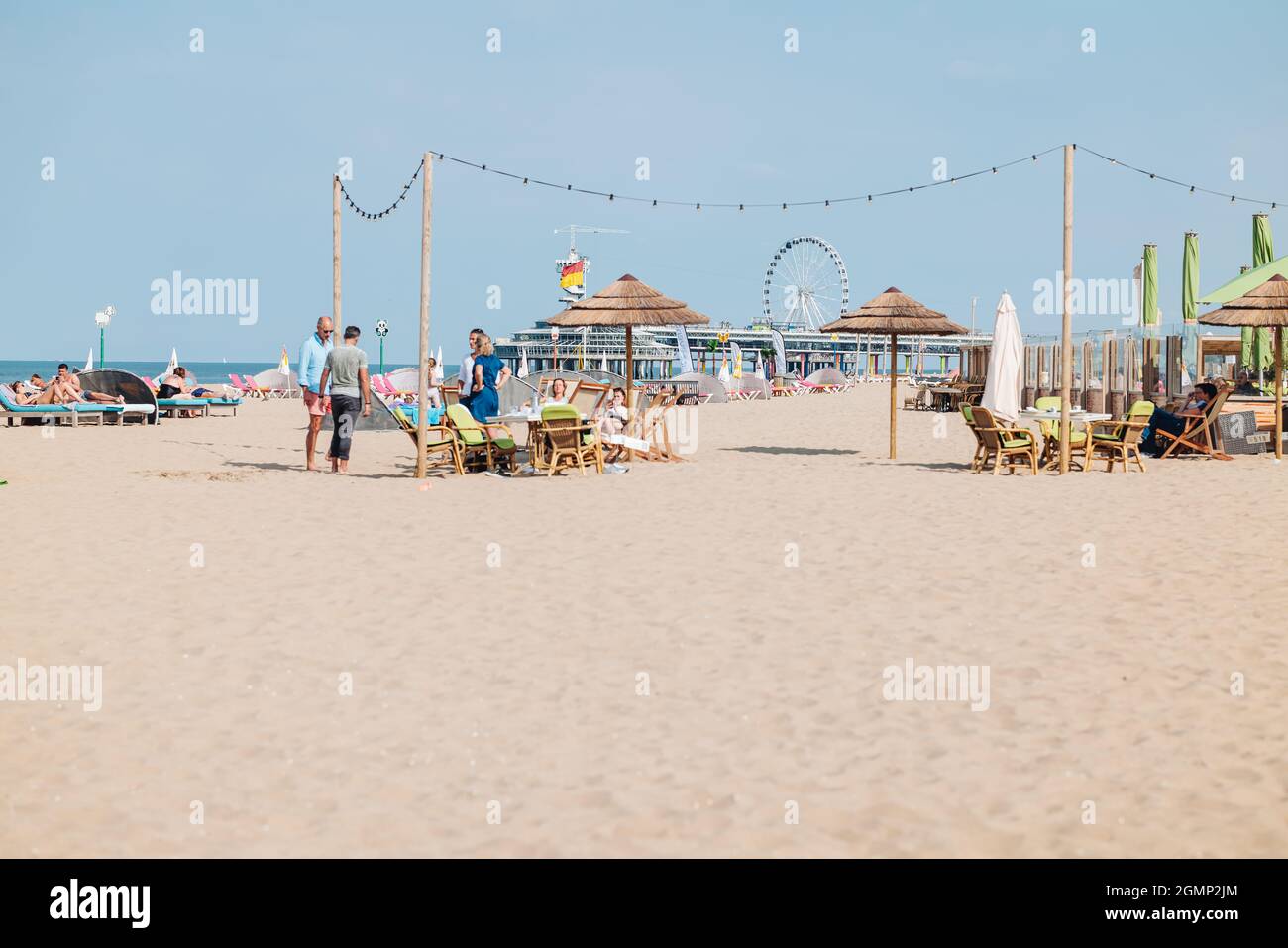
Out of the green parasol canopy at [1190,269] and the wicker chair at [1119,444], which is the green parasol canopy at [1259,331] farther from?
the wicker chair at [1119,444]

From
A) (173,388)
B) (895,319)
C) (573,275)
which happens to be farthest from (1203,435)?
(573,275)

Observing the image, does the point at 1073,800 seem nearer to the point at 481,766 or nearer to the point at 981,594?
the point at 481,766

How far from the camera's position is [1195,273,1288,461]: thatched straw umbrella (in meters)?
13.8

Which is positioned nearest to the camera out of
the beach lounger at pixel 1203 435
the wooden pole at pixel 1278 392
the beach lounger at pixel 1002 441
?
the beach lounger at pixel 1002 441

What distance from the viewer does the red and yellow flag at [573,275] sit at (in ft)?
356

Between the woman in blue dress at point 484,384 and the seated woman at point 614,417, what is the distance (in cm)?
122

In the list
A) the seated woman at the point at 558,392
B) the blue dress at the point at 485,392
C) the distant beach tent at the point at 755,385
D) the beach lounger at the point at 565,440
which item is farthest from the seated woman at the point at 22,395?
the distant beach tent at the point at 755,385

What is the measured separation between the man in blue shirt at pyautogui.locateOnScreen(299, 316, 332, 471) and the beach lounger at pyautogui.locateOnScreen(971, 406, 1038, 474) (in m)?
6.60

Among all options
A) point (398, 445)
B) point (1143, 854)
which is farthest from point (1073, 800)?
point (398, 445)

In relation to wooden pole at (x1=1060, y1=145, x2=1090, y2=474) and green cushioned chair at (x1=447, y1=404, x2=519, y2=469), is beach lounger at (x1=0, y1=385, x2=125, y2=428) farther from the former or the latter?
wooden pole at (x1=1060, y1=145, x2=1090, y2=474)
